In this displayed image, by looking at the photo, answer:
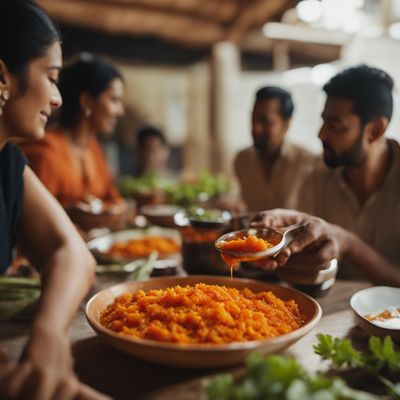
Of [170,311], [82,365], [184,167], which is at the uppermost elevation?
[170,311]

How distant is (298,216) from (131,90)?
28.2ft

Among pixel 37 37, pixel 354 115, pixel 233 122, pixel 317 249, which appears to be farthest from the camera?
pixel 233 122

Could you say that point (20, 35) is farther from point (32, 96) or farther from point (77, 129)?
point (77, 129)

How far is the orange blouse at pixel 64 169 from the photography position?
352 centimetres

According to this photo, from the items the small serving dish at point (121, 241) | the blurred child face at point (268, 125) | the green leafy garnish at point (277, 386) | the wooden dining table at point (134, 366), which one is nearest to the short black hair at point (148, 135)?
the blurred child face at point (268, 125)

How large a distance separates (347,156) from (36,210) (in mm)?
1806

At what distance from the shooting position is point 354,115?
100 inches

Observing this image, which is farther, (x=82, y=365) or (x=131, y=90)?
(x=131, y=90)

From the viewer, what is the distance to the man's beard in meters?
2.58

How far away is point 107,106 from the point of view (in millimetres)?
3773

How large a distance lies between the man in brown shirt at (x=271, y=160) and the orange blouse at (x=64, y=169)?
1.29 m

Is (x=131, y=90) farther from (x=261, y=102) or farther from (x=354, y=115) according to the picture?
(x=354, y=115)

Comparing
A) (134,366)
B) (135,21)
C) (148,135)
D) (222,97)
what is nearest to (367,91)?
(134,366)

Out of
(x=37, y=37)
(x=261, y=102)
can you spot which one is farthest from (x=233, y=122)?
(x=37, y=37)
